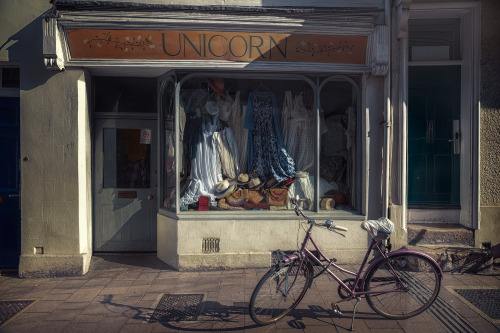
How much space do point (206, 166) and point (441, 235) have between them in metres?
3.89

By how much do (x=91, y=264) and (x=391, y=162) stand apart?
5.01 meters

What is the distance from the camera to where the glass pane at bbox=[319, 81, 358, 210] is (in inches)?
274

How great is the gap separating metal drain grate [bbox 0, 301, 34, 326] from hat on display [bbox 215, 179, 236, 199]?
9.92ft

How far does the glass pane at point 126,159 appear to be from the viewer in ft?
23.7

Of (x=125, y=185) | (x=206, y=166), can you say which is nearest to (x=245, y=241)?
(x=206, y=166)

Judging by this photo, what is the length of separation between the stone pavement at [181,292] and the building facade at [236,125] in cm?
42

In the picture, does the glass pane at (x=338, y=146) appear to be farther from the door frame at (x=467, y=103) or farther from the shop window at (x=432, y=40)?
the shop window at (x=432, y=40)

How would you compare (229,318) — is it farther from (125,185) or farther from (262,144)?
(125,185)

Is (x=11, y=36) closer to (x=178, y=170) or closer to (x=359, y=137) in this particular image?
(x=178, y=170)

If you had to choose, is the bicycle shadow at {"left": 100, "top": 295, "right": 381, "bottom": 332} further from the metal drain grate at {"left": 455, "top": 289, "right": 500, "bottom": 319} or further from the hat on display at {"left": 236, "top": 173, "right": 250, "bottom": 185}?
the hat on display at {"left": 236, "top": 173, "right": 250, "bottom": 185}

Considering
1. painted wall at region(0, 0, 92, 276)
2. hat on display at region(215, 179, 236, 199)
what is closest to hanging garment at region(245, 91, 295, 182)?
hat on display at region(215, 179, 236, 199)

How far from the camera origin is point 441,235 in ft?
21.9

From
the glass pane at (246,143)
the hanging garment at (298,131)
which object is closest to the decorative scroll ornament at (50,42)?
the glass pane at (246,143)

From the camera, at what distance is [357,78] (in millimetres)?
6867
